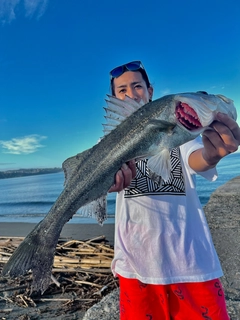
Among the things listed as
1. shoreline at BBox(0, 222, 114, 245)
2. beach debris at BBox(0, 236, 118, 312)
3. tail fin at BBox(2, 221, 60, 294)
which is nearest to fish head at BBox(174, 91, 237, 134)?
tail fin at BBox(2, 221, 60, 294)

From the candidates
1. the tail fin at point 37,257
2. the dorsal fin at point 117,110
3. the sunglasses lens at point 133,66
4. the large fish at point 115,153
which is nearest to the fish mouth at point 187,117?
the large fish at point 115,153

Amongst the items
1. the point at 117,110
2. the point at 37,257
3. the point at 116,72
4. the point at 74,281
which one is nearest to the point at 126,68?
the point at 116,72

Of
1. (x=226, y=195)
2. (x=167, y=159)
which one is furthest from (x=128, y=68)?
(x=226, y=195)

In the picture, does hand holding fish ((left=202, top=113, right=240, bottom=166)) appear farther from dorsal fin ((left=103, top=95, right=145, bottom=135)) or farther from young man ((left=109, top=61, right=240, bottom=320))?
dorsal fin ((left=103, top=95, right=145, bottom=135))

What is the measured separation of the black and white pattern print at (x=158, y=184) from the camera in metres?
2.66

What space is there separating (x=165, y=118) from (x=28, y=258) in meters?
1.65

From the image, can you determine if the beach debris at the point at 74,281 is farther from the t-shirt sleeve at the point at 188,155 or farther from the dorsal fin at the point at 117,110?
the dorsal fin at the point at 117,110

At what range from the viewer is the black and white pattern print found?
2.66m

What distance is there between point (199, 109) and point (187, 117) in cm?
12

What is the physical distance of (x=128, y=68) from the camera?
3.11m

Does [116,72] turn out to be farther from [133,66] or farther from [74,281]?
[74,281]

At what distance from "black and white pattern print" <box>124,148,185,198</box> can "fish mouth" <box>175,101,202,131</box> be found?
66 centimetres

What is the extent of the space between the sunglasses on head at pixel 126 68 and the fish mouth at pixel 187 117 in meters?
1.15

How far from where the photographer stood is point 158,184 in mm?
2662
